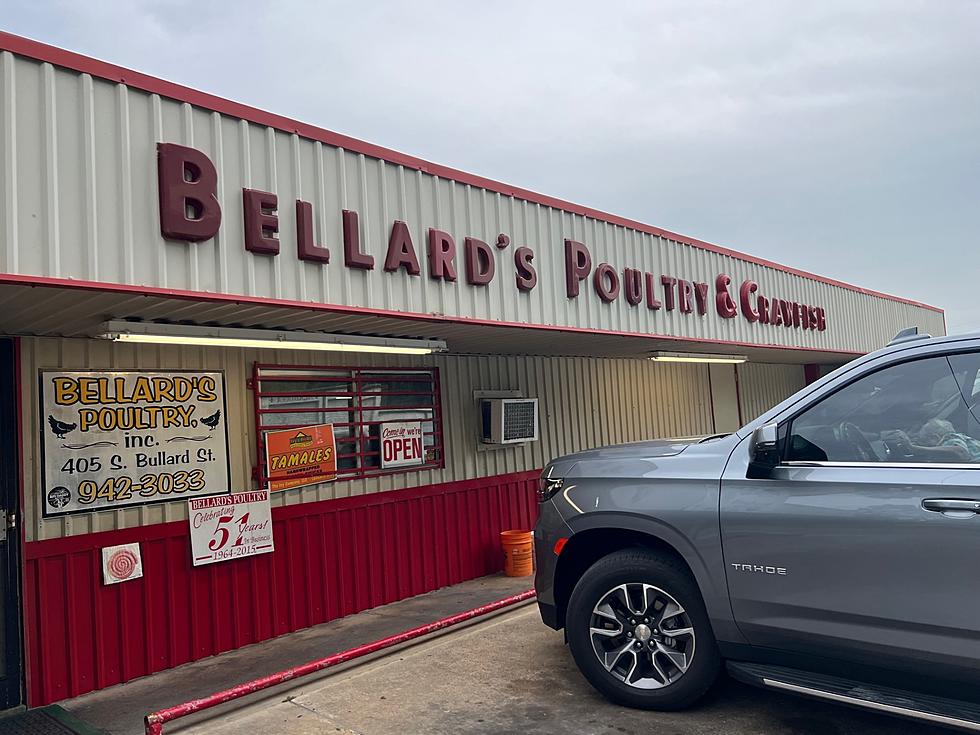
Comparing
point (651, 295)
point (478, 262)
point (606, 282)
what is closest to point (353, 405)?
point (478, 262)

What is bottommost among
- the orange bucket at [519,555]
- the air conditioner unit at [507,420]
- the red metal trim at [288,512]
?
the orange bucket at [519,555]

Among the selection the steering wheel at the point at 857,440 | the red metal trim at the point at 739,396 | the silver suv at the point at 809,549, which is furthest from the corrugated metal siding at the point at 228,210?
the red metal trim at the point at 739,396

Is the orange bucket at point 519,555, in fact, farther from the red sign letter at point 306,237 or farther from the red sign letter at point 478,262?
the red sign letter at point 306,237

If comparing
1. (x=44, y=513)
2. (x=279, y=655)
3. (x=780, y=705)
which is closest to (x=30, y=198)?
(x=44, y=513)

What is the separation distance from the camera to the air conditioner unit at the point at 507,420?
28.6 ft

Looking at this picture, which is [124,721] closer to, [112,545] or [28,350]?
[112,545]

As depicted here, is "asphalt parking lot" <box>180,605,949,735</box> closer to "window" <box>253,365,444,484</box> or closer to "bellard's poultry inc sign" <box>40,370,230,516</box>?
"bellard's poultry inc sign" <box>40,370,230,516</box>

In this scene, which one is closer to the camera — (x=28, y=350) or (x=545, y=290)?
(x=28, y=350)

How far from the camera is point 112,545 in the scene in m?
5.75

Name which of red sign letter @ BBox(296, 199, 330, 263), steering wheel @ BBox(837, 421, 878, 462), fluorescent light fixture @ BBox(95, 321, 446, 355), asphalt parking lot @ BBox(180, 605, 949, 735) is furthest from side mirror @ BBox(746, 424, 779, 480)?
fluorescent light fixture @ BBox(95, 321, 446, 355)

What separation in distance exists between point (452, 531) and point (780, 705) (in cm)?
452

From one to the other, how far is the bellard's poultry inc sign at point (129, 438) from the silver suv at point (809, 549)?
3158 mm

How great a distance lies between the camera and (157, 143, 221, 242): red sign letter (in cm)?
460

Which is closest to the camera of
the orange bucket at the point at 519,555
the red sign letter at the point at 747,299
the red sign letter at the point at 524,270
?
the red sign letter at the point at 524,270
